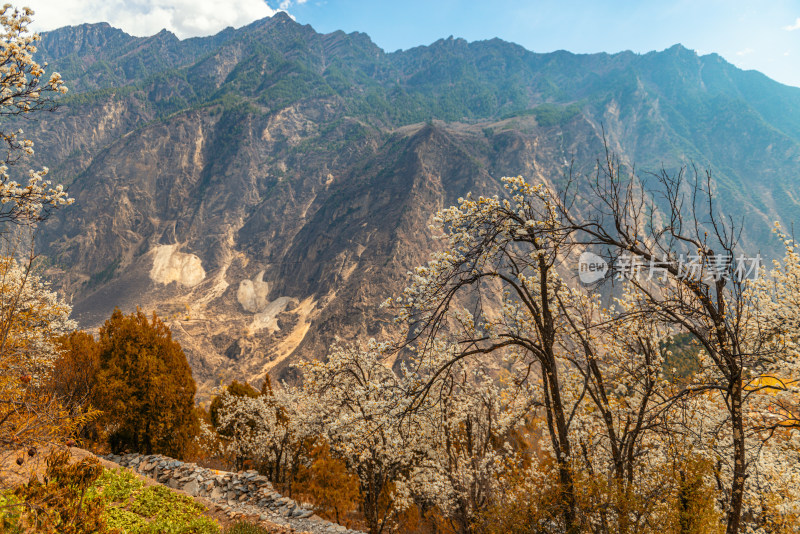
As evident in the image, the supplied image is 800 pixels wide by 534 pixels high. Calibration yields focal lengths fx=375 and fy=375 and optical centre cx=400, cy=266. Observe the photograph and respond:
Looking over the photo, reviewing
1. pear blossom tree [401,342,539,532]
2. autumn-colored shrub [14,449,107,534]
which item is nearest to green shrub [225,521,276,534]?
autumn-colored shrub [14,449,107,534]

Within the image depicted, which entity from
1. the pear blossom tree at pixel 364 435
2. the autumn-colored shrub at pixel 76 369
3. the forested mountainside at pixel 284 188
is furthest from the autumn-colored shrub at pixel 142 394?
the forested mountainside at pixel 284 188

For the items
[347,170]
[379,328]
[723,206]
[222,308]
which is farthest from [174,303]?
[723,206]

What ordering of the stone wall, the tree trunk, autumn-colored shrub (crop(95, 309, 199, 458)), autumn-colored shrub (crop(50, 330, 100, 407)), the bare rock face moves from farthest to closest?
the bare rock face, autumn-colored shrub (crop(95, 309, 199, 458)), autumn-colored shrub (crop(50, 330, 100, 407)), the stone wall, the tree trunk

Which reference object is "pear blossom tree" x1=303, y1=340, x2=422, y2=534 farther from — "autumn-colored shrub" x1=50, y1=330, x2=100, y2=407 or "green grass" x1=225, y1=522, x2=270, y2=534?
"autumn-colored shrub" x1=50, y1=330, x2=100, y2=407

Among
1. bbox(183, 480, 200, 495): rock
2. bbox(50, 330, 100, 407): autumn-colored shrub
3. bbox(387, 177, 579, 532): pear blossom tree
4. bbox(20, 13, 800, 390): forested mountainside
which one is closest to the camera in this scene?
bbox(387, 177, 579, 532): pear blossom tree

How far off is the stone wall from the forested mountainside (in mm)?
47755

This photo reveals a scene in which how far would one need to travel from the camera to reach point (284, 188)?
429 ft

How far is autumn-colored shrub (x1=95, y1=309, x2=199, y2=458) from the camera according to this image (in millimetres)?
15852

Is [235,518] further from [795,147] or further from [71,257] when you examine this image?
[795,147]

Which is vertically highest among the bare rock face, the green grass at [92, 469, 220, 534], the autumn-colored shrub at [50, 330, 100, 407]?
the bare rock face

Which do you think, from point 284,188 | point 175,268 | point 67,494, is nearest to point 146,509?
point 67,494

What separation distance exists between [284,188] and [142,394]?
403 feet

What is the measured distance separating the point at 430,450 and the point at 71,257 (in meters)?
134

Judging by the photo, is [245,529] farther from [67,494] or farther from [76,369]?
[76,369]
